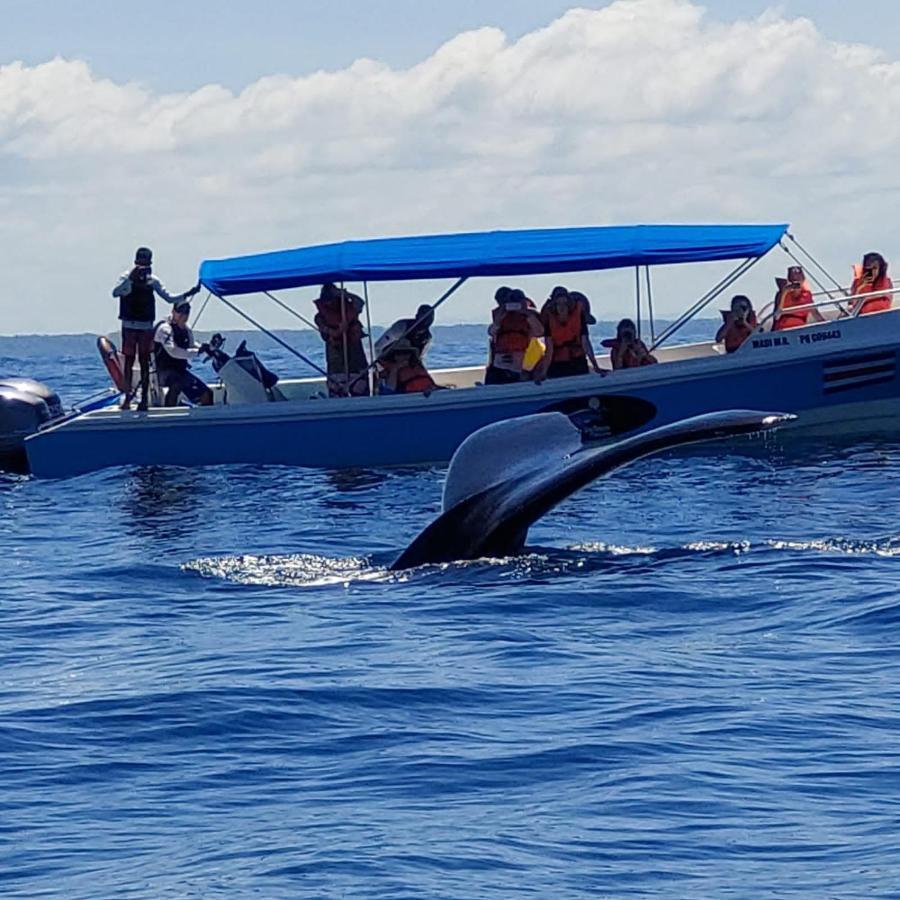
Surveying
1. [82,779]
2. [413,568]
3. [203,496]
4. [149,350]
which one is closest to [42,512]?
Answer: [203,496]

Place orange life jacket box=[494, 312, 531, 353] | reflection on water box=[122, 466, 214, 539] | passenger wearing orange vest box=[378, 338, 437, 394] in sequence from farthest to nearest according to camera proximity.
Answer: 1. passenger wearing orange vest box=[378, 338, 437, 394]
2. orange life jacket box=[494, 312, 531, 353]
3. reflection on water box=[122, 466, 214, 539]

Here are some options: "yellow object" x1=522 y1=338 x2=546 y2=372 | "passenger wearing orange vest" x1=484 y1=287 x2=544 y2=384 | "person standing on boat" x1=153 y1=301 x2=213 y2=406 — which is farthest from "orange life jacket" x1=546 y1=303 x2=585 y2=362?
"person standing on boat" x1=153 y1=301 x2=213 y2=406

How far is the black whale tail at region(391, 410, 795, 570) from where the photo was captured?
11523mm

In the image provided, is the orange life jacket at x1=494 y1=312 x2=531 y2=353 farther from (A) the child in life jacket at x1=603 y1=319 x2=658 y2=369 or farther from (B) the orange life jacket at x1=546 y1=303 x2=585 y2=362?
(A) the child in life jacket at x1=603 y1=319 x2=658 y2=369

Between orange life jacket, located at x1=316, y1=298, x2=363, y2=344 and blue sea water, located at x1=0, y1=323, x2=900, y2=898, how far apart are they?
5708 millimetres

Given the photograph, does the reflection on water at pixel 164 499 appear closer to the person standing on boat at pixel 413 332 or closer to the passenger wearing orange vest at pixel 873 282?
the person standing on boat at pixel 413 332

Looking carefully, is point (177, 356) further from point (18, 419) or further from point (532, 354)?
point (532, 354)

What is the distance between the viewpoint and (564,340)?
2142cm

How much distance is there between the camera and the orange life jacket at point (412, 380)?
71.4 ft

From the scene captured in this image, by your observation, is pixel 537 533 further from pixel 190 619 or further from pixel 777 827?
pixel 777 827

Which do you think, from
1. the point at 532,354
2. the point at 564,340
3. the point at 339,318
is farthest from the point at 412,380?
the point at 564,340

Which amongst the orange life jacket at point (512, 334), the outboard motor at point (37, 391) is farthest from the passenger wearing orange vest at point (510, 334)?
the outboard motor at point (37, 391)

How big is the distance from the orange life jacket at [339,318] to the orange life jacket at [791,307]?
4.53m

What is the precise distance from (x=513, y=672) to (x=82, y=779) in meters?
2.67
